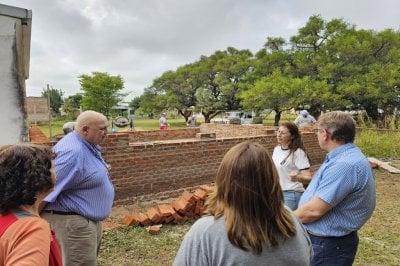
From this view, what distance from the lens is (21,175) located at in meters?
1.31

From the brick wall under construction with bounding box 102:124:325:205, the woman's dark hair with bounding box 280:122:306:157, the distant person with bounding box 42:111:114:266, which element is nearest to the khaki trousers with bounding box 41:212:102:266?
the distant person with bounding box 42:111:114:266

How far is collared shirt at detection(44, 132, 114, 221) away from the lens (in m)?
2.48

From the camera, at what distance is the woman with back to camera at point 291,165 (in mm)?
3377

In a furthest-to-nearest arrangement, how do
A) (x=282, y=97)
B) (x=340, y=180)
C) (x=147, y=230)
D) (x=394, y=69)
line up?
(x=282, y=97) → (x=394, y=69) → (x=147, y=230) → (x=340, y=180)

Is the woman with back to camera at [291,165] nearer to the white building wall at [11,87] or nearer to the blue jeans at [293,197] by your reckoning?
the blue jeans at [293,197]

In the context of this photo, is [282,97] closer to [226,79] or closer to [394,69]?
[394,69]

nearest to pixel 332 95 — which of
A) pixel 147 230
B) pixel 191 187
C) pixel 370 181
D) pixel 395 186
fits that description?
pixel 395 186

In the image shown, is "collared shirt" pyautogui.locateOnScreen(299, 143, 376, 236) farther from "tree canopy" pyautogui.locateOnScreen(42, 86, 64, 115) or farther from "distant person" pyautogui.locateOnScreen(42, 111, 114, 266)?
"tree canopy" pyautogui.locateOnScreen(42, 86, 64, 115)

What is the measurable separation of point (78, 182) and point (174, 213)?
2875mm

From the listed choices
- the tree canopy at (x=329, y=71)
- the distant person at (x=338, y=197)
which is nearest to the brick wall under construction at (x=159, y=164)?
the distant person at (x=338, y=197)

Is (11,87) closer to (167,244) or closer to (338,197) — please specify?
(167,244)


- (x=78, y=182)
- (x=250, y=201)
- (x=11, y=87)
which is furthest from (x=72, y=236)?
(x=11, y=87)

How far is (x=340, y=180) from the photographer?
1964mm

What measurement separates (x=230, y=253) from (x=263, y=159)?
374 millimetres
